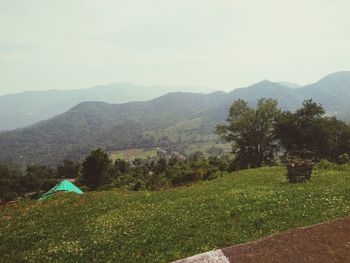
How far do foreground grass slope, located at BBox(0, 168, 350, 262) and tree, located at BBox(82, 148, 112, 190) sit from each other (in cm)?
5467

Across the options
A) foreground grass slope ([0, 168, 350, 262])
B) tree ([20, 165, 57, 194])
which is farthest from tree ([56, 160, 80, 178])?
foreground grass slope ([0, 168, 350, 262])

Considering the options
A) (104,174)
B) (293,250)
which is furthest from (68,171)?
(293,250)

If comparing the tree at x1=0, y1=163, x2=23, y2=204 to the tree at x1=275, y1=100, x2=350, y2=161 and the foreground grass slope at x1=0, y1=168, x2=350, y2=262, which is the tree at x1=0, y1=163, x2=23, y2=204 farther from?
the foreground grass slope at x1=0, y1=168, x2=350, y2=262

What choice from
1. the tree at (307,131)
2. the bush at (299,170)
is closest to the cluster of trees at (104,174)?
the tree at (307,131)

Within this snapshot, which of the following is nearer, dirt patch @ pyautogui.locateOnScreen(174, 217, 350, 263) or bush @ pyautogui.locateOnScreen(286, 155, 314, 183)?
dirt patch @ pyautogui.locateOnScreen(174, 217, 350, 263)

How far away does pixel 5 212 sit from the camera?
31797mm

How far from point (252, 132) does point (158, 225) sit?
206ft

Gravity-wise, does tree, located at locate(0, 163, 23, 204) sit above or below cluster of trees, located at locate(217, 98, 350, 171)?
below

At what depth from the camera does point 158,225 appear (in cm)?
2025

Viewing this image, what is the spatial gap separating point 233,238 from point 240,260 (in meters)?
10.6

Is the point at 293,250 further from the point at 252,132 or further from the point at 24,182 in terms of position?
the point at 24,182

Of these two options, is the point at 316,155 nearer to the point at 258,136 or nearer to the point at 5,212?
the point at 258,136

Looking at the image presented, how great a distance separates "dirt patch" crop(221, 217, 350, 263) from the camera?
6391 mm

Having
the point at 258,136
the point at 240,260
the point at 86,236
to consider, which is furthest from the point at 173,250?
the point at 258,136
